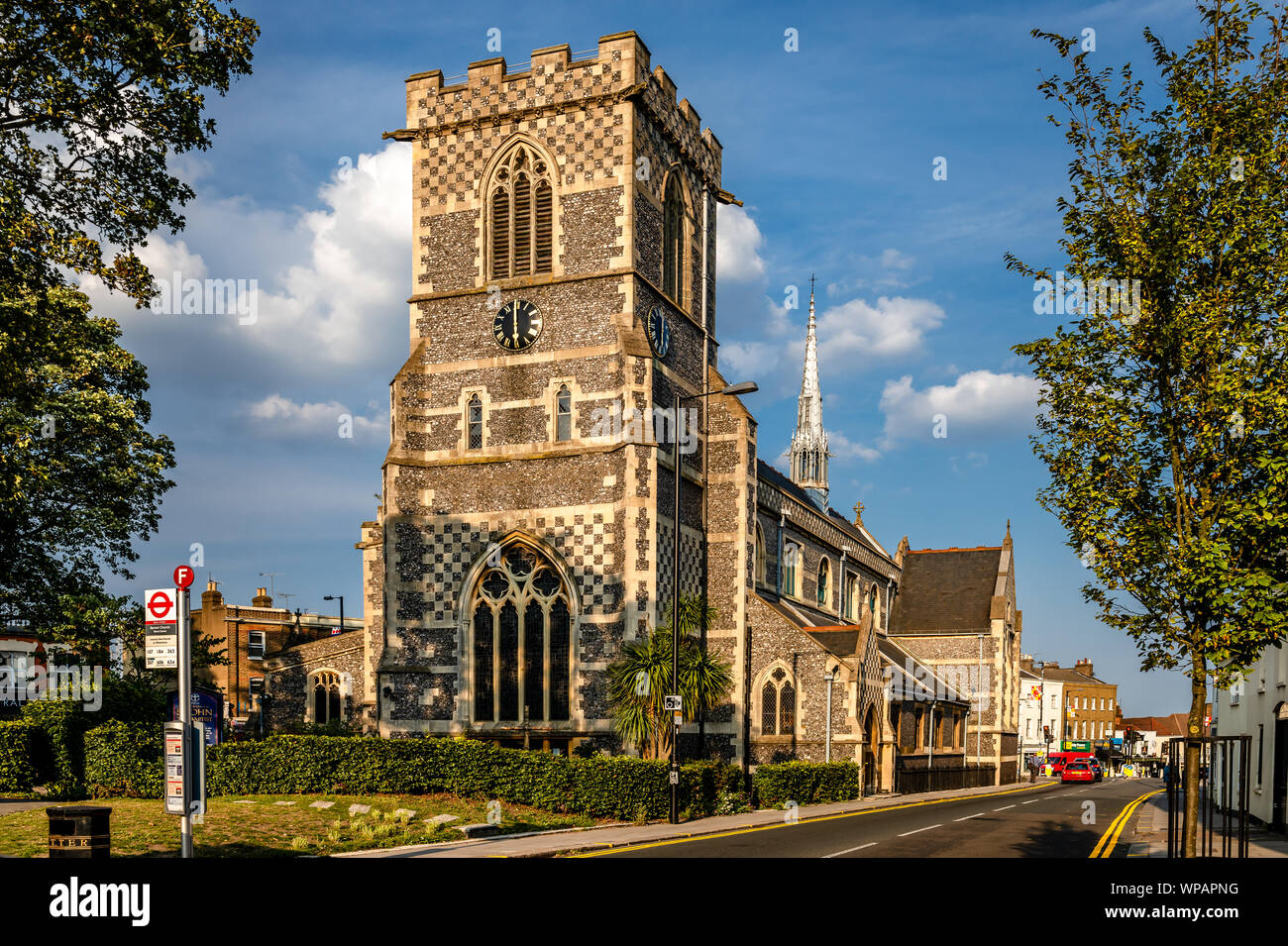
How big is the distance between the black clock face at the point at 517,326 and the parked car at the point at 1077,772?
49263 mm

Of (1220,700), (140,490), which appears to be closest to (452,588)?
(140,490)

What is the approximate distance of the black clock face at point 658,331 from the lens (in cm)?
3616

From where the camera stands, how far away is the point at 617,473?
33.8m

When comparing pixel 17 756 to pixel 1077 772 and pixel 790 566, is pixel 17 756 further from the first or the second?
pixel 1077 772

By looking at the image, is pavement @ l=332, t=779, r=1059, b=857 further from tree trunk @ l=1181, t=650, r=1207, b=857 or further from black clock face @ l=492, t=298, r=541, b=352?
black clock face @ l=492, t=298, r=541, b=352

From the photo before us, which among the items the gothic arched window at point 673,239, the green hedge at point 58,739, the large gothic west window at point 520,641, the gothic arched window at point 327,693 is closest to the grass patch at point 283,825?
the green hedge at point 58,739

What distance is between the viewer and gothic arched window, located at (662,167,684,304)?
126 ft

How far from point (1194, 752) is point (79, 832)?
12638 mm

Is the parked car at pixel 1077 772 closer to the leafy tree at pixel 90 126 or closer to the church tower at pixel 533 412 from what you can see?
the church tower at pixel 533 412

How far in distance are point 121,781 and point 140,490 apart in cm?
892

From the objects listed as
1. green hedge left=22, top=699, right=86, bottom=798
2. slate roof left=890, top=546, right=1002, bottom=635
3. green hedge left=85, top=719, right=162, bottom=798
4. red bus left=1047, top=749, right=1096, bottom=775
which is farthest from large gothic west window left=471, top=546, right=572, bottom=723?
red bus left=1047, top=749, right=1096, bottom=775

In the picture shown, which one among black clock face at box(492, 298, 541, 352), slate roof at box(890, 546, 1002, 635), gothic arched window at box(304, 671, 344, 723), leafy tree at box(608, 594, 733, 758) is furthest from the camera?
slate roof at box(890, 546, 1002, 635)

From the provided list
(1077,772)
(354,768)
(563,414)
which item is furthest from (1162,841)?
(1077,772)

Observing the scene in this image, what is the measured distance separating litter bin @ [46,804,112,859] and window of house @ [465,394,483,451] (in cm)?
2419
